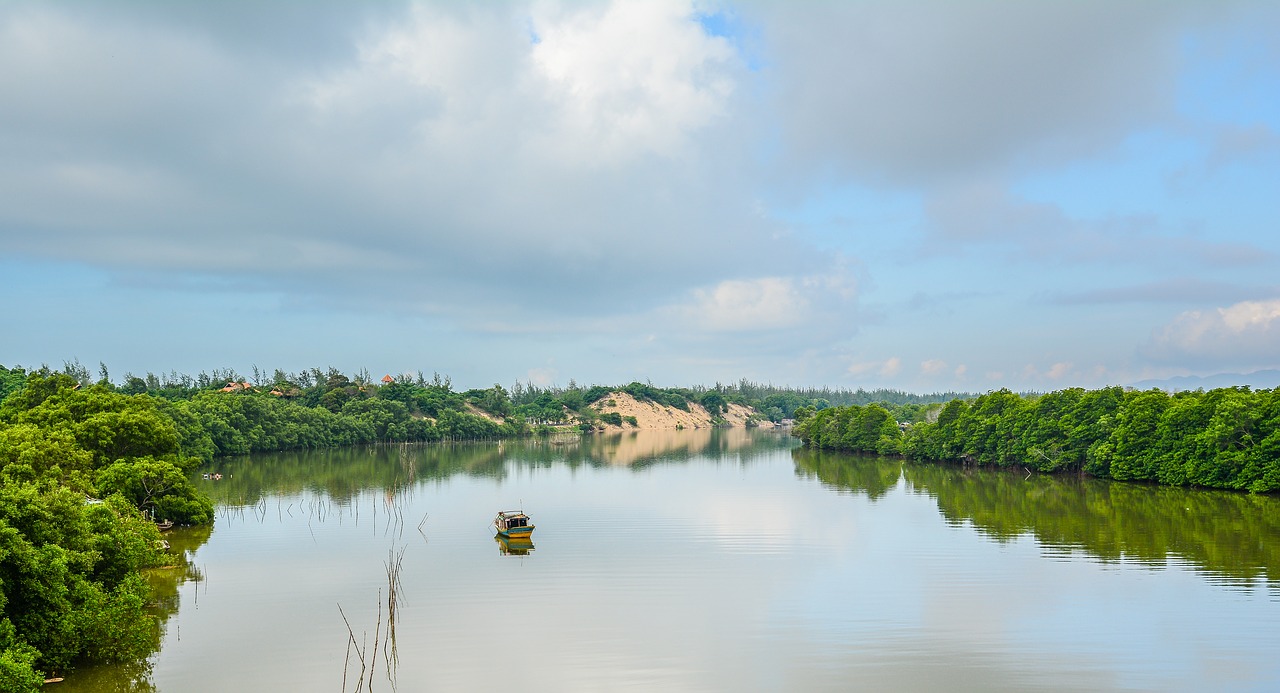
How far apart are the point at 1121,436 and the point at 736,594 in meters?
42.3

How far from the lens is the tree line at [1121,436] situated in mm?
47688

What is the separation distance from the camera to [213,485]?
56.3 m

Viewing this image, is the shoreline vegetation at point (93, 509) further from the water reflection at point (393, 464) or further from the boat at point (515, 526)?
the boat at point (515, 526)

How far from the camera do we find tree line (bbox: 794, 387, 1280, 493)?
47.7 m

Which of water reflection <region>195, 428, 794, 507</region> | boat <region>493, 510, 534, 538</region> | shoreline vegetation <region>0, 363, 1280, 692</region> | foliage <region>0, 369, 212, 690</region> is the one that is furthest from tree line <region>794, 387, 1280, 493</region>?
foliage <region>0, 369, 212, 690</region>

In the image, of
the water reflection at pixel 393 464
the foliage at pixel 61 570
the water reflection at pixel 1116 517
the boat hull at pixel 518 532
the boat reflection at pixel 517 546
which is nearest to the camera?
the foliage at pixel 61 570

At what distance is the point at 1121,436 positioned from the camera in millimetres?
55875

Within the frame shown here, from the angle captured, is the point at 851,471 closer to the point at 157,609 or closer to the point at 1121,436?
the point at 1121,436

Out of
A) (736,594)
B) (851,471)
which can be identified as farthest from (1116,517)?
(851,471)

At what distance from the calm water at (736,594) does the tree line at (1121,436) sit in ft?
9.94

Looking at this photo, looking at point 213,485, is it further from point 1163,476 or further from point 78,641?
point 1163,476

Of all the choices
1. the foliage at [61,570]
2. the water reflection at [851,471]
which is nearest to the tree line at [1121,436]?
the water reflection at [851,471]

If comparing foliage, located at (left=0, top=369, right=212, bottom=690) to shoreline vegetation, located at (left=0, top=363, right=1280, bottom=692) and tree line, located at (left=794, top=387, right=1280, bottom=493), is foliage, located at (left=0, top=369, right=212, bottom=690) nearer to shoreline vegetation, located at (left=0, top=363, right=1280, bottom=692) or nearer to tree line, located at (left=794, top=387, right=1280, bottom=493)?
shoreline vegetation, located at (left=0, top=363, right=1280, bottom=692)

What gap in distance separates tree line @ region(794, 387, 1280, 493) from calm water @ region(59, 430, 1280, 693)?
3030 millimetres
